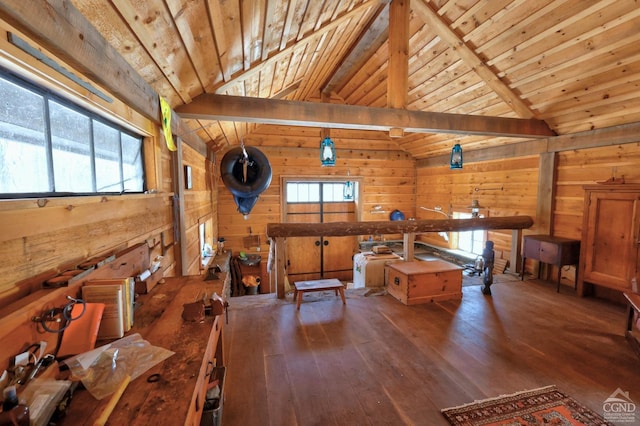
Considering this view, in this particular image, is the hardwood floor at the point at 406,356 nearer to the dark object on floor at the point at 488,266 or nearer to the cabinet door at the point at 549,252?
the dark object on floor at the point at 488,266

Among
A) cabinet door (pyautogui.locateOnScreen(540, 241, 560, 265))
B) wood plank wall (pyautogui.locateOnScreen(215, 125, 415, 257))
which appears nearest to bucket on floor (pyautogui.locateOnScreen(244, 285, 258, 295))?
wood plank wall (pyautogui.locateOnScreen(215, 125, 415, 257))

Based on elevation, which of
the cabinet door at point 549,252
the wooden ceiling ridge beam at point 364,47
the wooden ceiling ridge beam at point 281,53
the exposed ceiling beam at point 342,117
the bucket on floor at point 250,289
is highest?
the wooden ceiling ridge beam at point 364,47

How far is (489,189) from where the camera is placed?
17.2ft

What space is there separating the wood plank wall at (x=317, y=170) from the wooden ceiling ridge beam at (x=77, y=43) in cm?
416

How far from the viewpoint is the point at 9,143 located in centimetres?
95

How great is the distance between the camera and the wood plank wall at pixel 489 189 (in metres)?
4.55

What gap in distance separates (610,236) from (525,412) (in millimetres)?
2718

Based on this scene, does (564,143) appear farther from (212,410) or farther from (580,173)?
(212,410)

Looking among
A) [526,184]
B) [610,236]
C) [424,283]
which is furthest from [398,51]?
[610,236]

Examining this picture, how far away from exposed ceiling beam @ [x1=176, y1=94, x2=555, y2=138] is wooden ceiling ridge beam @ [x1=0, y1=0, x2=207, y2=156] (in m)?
0.96

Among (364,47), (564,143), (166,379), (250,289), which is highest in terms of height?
(364,47)

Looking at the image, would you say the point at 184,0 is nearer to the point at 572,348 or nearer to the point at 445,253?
the point at 572,348

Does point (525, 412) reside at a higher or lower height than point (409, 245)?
lower

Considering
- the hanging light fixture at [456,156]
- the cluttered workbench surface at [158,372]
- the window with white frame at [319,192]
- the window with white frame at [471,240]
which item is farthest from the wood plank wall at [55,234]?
the window with white frame at [471,240]
